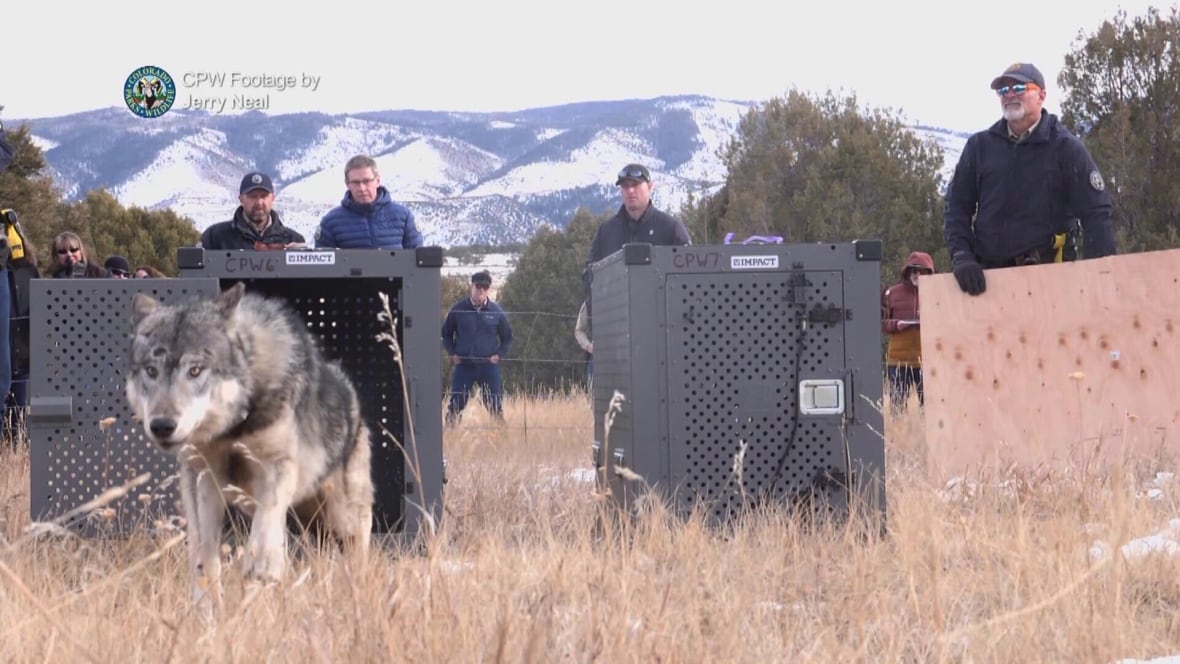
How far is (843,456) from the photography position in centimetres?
519

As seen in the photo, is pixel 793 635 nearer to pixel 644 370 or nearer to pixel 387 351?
pixel 644 370

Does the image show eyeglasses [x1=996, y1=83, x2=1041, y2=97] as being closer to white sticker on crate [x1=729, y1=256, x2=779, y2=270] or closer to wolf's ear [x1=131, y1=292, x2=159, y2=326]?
white sticker on crate [x1=729, y1=256, x2=779, y2=270]

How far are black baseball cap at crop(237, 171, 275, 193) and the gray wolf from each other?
99.0 inches

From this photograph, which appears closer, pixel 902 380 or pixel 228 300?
pixel 228 300

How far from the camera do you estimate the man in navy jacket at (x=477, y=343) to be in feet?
44.8

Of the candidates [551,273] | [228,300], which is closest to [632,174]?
[228,300]

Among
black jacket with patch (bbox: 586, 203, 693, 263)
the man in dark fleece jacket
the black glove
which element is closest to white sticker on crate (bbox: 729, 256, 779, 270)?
A: the black glove

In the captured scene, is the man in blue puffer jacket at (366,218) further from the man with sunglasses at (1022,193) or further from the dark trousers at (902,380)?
the dark trousers at (902,380)

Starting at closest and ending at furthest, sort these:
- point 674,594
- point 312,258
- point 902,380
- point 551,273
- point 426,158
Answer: point 674,594
point 312,258
point 902,380
point 551,273
point 426,158

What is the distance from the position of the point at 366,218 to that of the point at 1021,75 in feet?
10.9

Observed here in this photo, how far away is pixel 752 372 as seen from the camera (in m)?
5.16

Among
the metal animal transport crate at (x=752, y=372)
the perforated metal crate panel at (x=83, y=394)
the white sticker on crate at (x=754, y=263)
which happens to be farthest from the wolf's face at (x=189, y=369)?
the white sticker on crate at (x=754, y=263)

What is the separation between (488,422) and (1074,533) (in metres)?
6.93

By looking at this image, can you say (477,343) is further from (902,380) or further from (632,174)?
(632,174)
